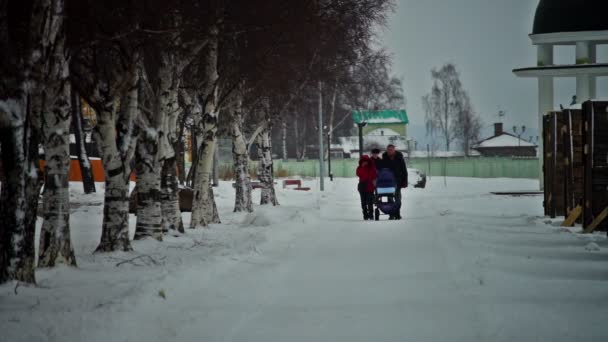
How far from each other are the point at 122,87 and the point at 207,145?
578 centimetres

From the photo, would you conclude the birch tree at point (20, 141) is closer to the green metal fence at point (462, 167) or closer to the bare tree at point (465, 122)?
the green metal fence at point (462, 167)

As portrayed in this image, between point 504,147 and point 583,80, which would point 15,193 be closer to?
point 583,80

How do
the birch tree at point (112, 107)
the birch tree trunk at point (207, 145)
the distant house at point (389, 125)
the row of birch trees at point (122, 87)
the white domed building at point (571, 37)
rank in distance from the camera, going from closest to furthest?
the row of birch trees at point (122, 87) → the birch tree at point (112, 107) → the birch tree trunk at point (207, 145) → the white domed building at point (571, 37) → the distant house at point (389, 125)

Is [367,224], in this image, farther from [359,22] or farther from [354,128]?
[354,128]

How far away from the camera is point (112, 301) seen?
6.57 meters

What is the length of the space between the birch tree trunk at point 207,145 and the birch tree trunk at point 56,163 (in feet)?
24.0

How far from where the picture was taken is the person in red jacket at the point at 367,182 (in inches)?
735

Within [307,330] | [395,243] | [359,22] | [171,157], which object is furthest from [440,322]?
[359,22]

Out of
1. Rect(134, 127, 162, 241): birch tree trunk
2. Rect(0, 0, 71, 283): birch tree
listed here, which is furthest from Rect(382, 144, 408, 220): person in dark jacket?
Rect(0, 0, 71, 283): birch tree

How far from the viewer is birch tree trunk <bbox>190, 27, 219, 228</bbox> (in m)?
16.8

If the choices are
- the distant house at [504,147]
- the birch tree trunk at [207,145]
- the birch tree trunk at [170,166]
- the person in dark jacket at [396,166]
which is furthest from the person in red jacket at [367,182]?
the distant house at [504,147]

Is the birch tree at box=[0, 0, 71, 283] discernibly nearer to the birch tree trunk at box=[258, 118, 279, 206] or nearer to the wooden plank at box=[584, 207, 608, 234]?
the wooden plank at box=[584, 207, 608, 234]

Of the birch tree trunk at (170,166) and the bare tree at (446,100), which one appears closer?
the birch tree trunk at (170,166)

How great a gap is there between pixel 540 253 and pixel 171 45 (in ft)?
22.7
